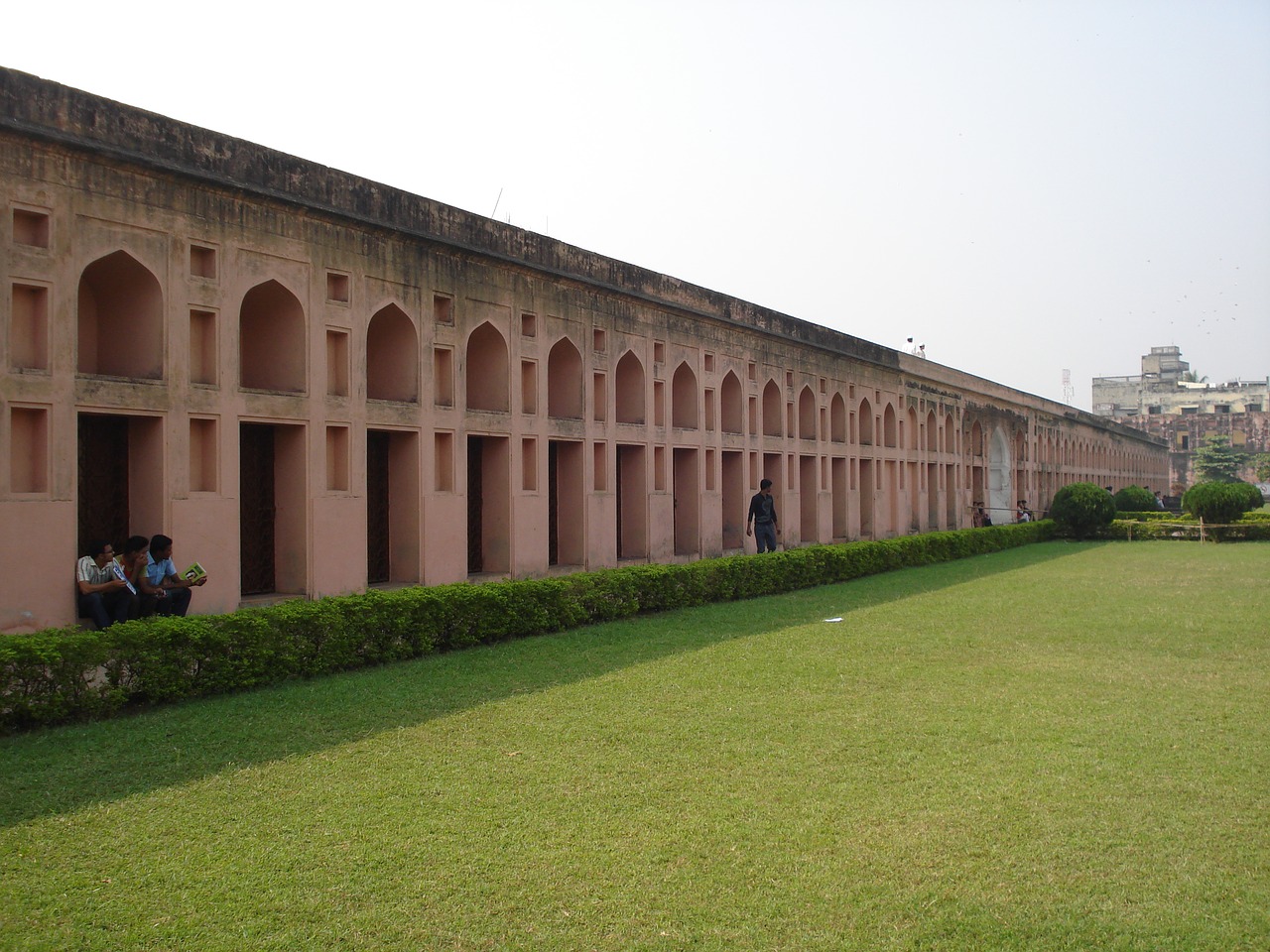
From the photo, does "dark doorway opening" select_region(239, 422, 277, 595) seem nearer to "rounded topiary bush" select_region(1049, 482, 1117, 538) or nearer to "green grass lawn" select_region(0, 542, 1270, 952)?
"green grass lawn" select_region(0, 542, 1270, 952)

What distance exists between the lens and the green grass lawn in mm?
3473

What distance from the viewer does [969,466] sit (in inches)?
1112

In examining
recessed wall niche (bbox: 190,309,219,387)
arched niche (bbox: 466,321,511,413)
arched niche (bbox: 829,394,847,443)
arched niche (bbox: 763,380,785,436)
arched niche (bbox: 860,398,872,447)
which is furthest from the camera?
arched niche (bbox: 860,398,872,447)

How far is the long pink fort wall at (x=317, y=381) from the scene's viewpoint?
7184mm

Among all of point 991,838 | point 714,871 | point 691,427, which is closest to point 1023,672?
point 991,838

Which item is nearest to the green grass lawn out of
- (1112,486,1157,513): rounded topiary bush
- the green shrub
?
the green shrub

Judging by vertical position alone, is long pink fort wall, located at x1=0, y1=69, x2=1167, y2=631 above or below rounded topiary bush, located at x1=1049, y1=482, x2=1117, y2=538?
above

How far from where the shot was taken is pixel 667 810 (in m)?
4.54

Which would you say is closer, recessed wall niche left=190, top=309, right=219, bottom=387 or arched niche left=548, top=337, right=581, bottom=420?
recessed wall niche left=190, top=309, right=219, bottom=387

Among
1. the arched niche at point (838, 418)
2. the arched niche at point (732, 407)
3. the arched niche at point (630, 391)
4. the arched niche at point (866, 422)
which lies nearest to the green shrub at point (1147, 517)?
the arched niche at point (866, 422)

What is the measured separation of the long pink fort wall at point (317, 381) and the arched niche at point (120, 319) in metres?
0.02

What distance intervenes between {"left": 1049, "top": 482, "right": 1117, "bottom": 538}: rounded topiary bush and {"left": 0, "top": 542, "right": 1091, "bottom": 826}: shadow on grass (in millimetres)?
18844

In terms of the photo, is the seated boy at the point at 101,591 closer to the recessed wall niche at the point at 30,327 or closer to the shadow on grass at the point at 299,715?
the shadow on grass at the point at 299,715

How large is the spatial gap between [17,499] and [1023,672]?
6.87 meters
